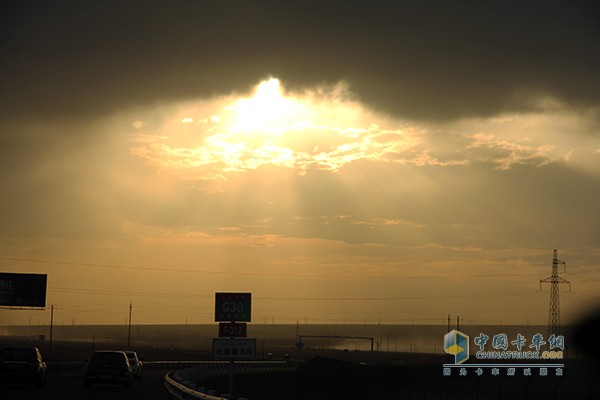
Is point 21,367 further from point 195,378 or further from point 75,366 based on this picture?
point 75,366

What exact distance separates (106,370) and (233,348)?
16995mm

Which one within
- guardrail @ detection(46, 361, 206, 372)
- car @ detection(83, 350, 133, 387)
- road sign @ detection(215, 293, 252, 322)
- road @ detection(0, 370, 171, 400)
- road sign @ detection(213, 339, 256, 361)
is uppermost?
road sign @ detection(215, 293, 252, 322)

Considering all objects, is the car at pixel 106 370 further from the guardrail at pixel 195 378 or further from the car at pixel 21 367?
the car at pixel 21 367

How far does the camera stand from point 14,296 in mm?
134375

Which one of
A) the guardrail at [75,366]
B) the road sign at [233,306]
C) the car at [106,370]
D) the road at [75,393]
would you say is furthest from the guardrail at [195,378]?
the guardrail at [75,366]

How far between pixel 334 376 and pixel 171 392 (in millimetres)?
8530

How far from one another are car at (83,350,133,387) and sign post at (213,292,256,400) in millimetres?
16159

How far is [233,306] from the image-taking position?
139ft

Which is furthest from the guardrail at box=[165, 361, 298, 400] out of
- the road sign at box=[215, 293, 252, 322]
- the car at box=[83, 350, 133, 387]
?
the road sign at box=[215, 293, 252, 322]

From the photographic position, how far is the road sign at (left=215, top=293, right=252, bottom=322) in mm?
41969

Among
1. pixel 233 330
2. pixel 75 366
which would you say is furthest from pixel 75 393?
pixel 75 366

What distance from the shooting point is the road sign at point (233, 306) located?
42.0 m

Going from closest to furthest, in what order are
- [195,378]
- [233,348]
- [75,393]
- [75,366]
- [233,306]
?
[233,348], [233,306], [75,393], [195,378], [75,366]

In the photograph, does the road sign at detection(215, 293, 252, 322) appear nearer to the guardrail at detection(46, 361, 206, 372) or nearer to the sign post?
the sign post
